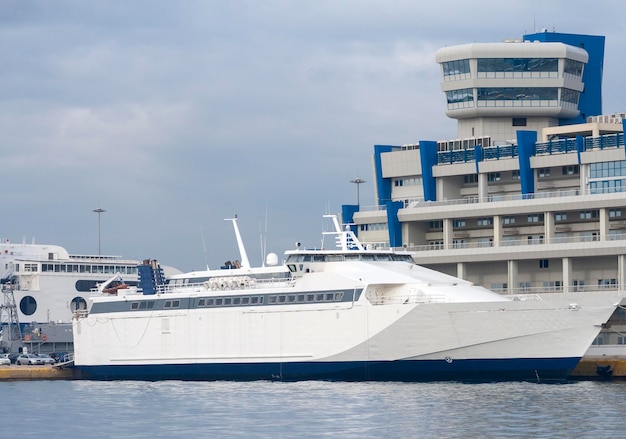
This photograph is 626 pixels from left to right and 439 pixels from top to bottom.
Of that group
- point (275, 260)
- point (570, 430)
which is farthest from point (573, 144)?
point (570, 430)

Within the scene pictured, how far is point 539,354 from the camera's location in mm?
69312

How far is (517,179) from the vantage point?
95062 millimetres

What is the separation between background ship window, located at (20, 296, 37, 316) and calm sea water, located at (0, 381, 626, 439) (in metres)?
51.0

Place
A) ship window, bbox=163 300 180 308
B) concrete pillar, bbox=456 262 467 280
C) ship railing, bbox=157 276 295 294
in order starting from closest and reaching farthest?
ship railing, bbox=157 276 295 294 < ship window, bbox=163 300 180 308 < concrete pillar, bbox=456 262 467 280

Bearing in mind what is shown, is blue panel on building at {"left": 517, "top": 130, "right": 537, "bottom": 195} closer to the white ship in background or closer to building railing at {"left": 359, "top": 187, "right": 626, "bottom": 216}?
building railing at {"left": 359, "top": 187, "right": 626, "bottom": 216}

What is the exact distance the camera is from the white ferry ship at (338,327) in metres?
69.5

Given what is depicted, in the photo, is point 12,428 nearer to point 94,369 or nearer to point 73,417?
point 73,417

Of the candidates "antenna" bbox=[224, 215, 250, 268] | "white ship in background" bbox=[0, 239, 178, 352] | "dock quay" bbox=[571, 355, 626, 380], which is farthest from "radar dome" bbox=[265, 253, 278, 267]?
"white ship in background" bbox=[0, 239, 178, 352]

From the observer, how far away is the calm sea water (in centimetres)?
5094

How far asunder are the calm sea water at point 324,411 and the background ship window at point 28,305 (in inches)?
2009

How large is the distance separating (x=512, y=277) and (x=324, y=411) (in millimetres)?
36485

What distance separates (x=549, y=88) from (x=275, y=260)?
1079 inches

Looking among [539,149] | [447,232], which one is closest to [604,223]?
[539,149]

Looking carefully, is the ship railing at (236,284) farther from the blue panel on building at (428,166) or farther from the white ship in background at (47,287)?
the white ship in background at (47,287)
